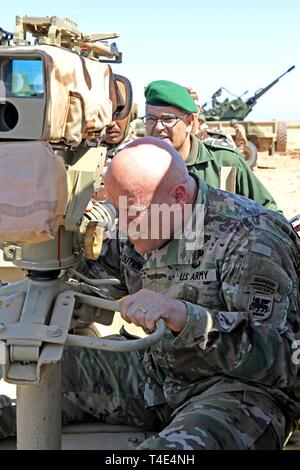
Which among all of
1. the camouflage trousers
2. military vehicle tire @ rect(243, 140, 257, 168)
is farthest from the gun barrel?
the camouflage trousers

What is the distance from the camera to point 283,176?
16.9m

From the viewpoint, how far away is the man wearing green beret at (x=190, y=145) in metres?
4.16

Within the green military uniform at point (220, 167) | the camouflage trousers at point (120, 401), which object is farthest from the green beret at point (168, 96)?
the camouflage trousers at point (120, 401)

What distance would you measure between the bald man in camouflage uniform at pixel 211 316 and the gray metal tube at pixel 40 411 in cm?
25

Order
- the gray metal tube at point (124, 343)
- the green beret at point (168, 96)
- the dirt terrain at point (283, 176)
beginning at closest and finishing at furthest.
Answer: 1. the gray metal tube at point (124, 343)
2. the green beret at point (168, 96)
3. the dirt terrain at point (283, 176)

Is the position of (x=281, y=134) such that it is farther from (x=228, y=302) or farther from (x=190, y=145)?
(x=228, y=302)

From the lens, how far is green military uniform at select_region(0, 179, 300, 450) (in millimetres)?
1996

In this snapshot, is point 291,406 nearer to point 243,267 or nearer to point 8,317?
point 243,267

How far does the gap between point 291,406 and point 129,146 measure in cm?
91

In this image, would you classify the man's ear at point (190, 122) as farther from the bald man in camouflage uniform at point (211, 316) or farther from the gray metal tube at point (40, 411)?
the gray metal tube at point (40, 411)

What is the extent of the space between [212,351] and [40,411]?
0.48 m

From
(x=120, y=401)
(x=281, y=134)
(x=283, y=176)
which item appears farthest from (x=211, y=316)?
(x=281, y=134)

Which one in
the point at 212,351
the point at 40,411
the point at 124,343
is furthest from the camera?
the point at 212,351
